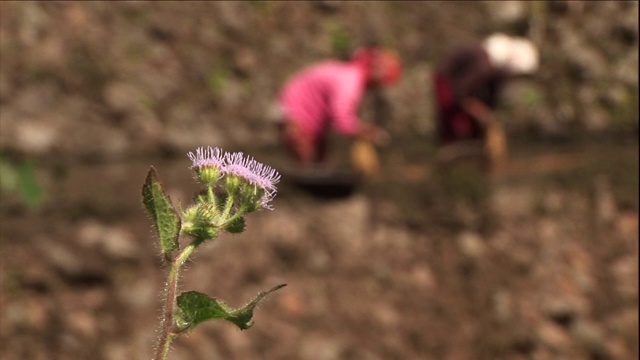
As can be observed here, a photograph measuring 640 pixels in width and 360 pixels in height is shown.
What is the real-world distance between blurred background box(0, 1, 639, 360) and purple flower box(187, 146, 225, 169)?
221 centimetres

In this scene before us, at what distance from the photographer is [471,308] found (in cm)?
379

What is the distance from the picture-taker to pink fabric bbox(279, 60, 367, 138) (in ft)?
11.4

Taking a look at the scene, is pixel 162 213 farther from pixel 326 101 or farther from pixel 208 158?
pixel 326 101

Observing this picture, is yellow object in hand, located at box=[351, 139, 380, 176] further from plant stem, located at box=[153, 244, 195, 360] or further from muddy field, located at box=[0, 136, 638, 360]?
plant stem, located at box=[153, 244, 195, 360]

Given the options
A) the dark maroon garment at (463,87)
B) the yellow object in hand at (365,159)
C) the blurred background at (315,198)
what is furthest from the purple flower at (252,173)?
the dark maroon garment at (463,87)

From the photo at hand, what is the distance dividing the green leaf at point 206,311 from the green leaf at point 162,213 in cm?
4

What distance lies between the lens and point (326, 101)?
357 centimetres

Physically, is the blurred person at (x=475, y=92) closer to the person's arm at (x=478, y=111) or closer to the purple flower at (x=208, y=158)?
the person's arm at (x=478, y=111)

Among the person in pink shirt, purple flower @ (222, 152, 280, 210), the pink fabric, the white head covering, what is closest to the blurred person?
the white head covering

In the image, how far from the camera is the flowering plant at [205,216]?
25.3 inches

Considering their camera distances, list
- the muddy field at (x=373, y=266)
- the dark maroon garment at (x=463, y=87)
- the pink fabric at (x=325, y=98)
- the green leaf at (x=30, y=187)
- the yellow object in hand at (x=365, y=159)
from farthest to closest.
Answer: the dark maroon garment at (x=463, y=87) < the yellow object in hand at (x=365, y=159) < the pink fabric at (x=325, y=98) < the green leaf at (x=30, y=187) < the muddy field at (x=373, y=266)

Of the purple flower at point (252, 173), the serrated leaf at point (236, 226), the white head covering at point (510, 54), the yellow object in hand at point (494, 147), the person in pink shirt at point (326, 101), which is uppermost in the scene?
the white head covering at point (510, 54)

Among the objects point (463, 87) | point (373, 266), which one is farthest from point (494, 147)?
point (373, 266)

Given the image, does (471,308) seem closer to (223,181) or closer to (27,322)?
(27,322)
